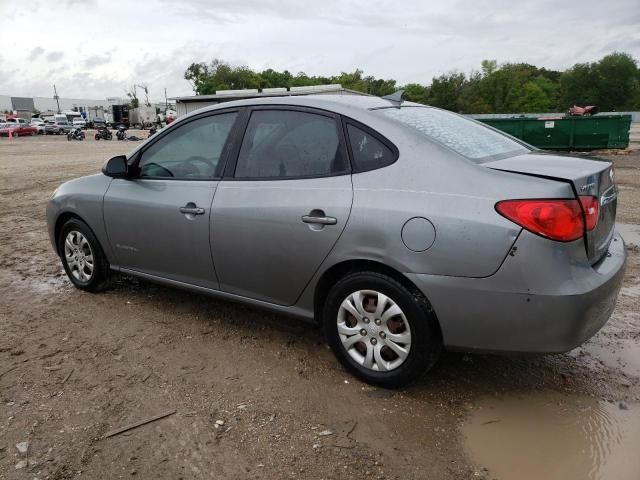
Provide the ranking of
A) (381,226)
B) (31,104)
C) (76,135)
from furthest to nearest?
(31,104) < (76,135) < (381,226)

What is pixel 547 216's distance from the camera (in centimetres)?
248

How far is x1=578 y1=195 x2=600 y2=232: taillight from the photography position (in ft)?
8.43

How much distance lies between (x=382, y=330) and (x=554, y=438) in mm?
1002

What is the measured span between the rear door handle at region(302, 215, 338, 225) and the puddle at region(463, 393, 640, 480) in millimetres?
1296

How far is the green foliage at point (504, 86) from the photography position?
79875 millimetres

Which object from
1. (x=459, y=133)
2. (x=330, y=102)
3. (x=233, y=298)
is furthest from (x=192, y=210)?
(x=459, y=133)

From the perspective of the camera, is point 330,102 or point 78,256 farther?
point 78,256

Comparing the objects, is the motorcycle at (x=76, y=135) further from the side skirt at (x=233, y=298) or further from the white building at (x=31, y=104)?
the white building at (x=31, y=104)

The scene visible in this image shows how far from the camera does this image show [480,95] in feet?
265

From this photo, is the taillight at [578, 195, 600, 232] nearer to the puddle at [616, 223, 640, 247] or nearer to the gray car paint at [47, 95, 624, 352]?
the gray car paint at [47, 95, 624, 352]

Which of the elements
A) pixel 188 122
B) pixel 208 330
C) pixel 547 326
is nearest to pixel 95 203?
pixel 188 122

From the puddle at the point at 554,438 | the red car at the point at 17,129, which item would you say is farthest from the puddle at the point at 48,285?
the red car at the point at 17,129

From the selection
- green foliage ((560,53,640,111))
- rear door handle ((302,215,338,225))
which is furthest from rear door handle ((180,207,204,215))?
green foliage ((560,53,640,111))

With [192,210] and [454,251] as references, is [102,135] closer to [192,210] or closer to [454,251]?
[192,210]
